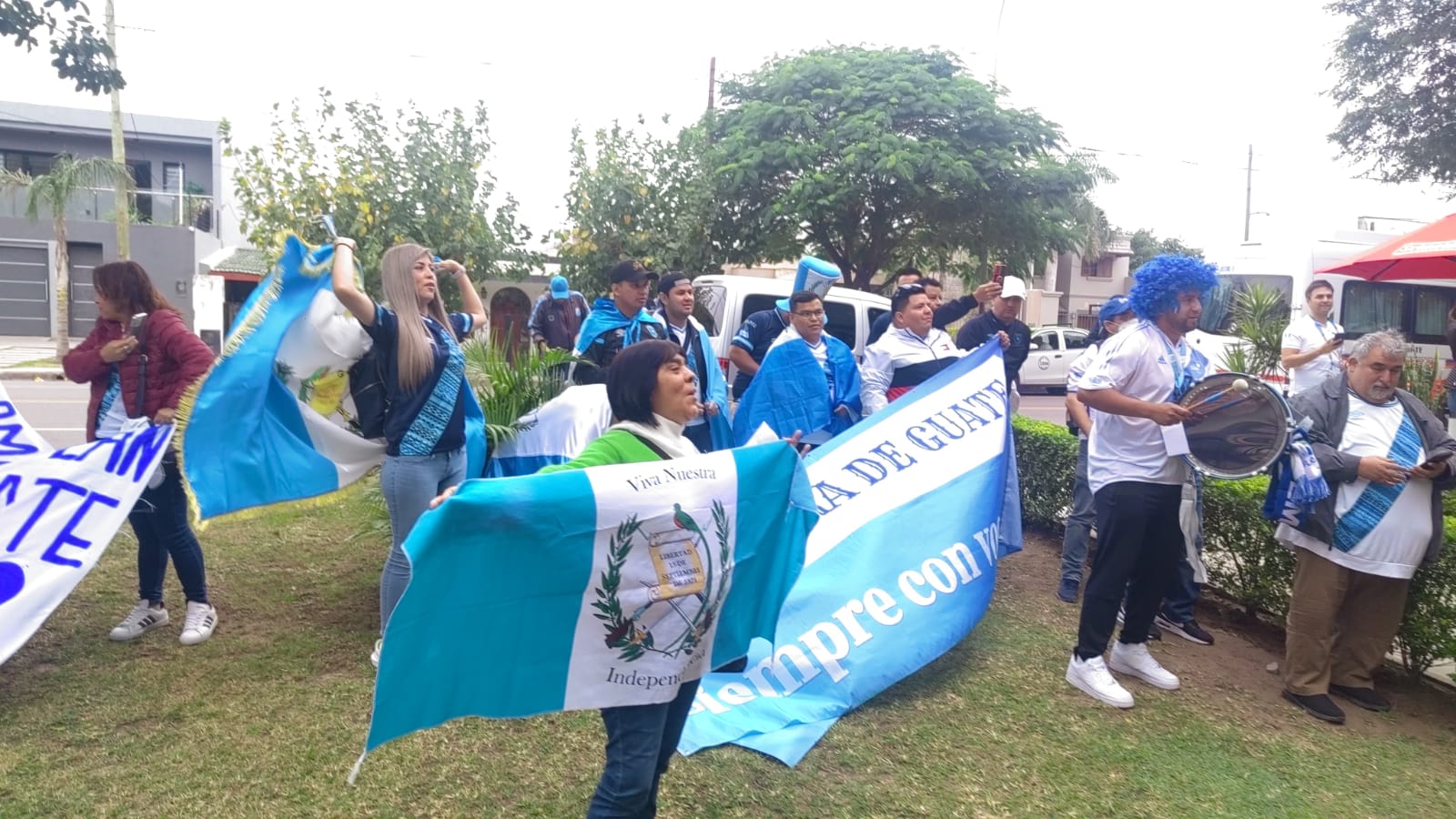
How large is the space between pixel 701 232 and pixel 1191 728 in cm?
1285

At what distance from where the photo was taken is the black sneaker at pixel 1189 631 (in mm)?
4955

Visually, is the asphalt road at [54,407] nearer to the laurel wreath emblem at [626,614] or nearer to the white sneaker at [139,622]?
the white sneaker at [139,622]

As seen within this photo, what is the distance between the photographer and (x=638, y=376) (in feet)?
7.99

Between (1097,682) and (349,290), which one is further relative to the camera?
(1097,682)

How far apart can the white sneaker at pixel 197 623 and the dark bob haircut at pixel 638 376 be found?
292 centimetres

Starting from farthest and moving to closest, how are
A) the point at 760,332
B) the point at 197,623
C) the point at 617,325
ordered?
the point at 760,332, the point at 617,325, the point at 197,623

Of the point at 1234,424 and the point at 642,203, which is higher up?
the point at 642,203

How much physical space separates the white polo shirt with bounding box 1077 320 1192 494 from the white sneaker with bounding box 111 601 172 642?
166 inches

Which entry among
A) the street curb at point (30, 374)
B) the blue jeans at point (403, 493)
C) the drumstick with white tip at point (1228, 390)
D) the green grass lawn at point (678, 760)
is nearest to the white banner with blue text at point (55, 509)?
the green grass lawn at point (678, 760)

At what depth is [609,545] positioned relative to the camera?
2354 mm

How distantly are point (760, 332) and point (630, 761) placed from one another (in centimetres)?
406

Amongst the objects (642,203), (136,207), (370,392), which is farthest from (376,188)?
(136,207)

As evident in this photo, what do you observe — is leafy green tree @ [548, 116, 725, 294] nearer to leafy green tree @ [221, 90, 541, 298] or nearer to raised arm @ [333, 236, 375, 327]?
leafy green tree @ [221, 90, 541, 298]

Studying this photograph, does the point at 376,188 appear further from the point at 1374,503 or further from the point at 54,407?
the point at 1374,503
